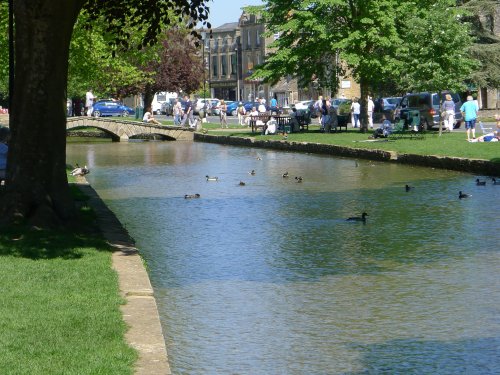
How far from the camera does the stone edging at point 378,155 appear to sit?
88.1ft

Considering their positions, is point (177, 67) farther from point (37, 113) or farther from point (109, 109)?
point (37, 113)

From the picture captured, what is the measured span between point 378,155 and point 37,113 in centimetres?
2032

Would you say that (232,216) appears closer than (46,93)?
No

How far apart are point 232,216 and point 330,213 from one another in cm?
169

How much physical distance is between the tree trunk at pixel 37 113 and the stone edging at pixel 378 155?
1381 centimetres

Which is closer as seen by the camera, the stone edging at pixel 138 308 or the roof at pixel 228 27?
the stone edging at pixel 138 308

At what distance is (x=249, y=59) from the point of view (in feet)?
440

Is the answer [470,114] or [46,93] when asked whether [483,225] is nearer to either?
[46,93]

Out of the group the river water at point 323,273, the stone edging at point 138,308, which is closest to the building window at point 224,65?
the river water at point 323,273

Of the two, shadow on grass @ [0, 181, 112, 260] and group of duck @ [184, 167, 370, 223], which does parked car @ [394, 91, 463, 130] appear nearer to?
group of duck @ [184, 167, 370, 223]

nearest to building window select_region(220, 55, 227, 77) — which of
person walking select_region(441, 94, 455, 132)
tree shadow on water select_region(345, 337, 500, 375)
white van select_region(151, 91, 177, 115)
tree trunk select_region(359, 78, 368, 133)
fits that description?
white van select_region(151, 91, 177, 115)

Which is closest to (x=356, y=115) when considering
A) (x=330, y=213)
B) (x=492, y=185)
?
(x=492, y=185)

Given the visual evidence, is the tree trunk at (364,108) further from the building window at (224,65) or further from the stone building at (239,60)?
the building window at (224,65)

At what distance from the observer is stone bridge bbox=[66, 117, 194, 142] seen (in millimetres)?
57719
